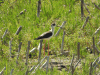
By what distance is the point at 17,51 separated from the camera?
6.42 metres

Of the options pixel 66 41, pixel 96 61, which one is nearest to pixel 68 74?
pixel 96 61

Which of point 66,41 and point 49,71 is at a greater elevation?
point 66,41

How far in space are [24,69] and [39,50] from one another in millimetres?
683

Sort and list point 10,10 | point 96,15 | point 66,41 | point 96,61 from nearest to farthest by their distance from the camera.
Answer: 1. point 96,61
2. point 66,41
3. point 96,15
4. point 10,10

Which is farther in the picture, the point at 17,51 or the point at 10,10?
the point at 10,10

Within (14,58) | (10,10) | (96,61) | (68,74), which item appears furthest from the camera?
(10,10)

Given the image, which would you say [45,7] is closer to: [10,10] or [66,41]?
[10,10]

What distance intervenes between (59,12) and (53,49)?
62.2 inches

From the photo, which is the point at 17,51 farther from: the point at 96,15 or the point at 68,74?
the point at 96,15

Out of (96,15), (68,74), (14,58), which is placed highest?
(96,15)

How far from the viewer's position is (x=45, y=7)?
7730mm

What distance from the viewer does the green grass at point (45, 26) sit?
19.7ft

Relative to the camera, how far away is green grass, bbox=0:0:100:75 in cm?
599

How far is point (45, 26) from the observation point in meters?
6.82
